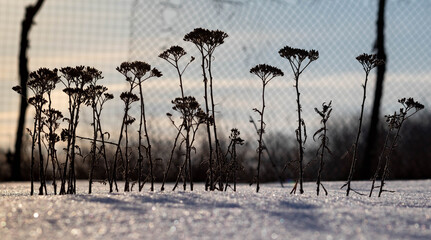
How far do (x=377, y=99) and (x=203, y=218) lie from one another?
578 cm

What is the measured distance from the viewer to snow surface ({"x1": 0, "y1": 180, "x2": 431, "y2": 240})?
6.51 feet

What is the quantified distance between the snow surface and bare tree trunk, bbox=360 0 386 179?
5080 mm

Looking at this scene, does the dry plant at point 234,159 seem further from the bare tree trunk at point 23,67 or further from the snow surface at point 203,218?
the bare tree trunk at point 23,67

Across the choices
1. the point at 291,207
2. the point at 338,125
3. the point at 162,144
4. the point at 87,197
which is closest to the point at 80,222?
the point at 87,197

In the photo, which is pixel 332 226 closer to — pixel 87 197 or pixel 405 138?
pixel 87 197

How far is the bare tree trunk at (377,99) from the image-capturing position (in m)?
7.55

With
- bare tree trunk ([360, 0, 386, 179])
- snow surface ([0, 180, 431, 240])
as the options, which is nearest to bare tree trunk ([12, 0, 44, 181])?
bare tree trunk ([360, 0, 386, 179])

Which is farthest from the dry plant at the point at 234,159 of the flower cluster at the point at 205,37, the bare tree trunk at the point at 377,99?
the bare tree trunk at the point at 377,99

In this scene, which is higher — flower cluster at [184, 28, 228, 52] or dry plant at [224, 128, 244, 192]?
flower cluster at [184, 28, 228, 52]

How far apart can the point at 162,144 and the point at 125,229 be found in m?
5.44

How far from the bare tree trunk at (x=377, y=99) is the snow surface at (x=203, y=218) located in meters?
5.08

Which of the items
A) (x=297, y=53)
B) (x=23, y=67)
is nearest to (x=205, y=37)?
(x=297, y=53)

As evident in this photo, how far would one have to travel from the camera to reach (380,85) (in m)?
7.55

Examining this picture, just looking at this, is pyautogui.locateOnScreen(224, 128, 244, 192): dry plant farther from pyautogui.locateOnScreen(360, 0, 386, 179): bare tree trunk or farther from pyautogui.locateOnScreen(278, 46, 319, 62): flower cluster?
pyautogui.locateOnScreen(360, 0, 386, 179): bare tree trunk
